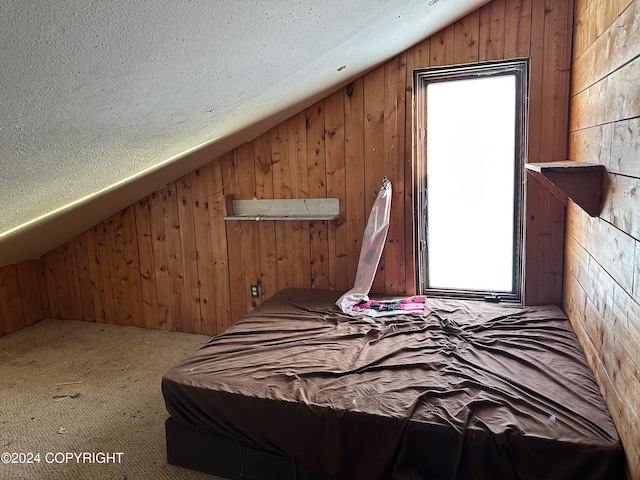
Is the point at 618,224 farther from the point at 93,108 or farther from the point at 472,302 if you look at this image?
the point at 93,108

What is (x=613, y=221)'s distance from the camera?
1.49m

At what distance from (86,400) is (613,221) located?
268cm

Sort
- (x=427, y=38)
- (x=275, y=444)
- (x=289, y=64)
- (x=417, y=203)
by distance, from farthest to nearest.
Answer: (x=417, y=203) < (x=427, y=38) < (x=289, y=64) < (x=275, y=444)

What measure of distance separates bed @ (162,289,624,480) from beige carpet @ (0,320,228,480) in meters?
0.33

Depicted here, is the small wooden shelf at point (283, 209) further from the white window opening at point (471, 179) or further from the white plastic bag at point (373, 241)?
the white window opening at point (471, 179)

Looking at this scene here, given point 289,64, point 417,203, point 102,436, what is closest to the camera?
point 289,64

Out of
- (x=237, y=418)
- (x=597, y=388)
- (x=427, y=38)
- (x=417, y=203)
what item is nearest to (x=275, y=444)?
→ (x=237, y=418)

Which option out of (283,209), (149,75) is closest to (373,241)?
(283,209)

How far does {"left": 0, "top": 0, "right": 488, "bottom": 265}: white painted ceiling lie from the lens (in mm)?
979

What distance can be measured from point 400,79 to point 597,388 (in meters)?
1.95

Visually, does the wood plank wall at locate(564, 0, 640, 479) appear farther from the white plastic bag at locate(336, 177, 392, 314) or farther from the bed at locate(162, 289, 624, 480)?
the white plastic bag at locate(336, 177, 392, 314)

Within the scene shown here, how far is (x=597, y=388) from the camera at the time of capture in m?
1.65

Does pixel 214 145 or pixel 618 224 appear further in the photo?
pixel 214 145

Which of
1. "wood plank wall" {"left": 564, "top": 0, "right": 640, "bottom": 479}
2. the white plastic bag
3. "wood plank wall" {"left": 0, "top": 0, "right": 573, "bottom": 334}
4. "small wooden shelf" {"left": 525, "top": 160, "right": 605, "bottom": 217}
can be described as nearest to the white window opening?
"wood plank wall" {"left": 0, "top": 0, "right": 573, "bottom": 334}
